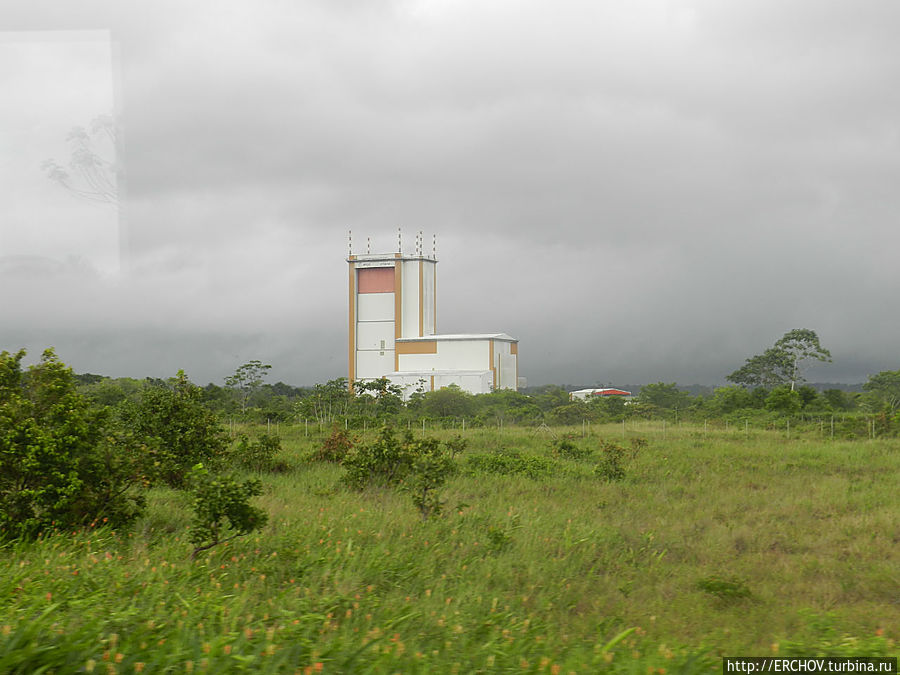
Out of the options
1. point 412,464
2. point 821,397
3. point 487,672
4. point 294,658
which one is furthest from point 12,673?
point 821,397

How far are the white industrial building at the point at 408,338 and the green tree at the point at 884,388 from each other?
21666 mm

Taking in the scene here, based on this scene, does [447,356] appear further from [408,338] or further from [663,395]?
[663,395]

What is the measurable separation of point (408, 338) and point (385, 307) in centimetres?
322

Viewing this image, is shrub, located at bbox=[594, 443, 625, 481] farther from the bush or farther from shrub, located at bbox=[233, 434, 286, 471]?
the bush

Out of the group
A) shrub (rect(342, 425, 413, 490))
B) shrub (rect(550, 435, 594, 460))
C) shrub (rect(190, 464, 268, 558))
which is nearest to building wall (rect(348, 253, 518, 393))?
shrub (rect(550, 435, 594, 460))

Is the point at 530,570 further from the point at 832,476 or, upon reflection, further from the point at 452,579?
the point at 832,476

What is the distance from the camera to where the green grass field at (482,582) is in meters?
3.92

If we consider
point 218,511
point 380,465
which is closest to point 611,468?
point 380,465

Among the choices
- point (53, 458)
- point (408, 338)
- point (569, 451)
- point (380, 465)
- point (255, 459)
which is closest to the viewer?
point (53, 458)

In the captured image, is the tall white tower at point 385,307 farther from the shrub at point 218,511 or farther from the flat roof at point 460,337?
the shrub at point 218,511

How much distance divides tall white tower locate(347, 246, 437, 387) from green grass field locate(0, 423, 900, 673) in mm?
37340

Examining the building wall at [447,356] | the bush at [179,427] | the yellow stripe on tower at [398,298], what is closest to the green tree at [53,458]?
the bush at [179,427]

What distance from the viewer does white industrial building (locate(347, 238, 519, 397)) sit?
4828cm

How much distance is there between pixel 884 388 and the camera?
3803 centimetres
